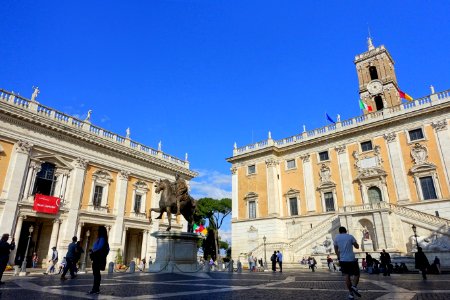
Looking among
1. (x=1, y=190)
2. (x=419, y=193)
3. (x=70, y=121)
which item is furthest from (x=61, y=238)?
(x=419, y=193)

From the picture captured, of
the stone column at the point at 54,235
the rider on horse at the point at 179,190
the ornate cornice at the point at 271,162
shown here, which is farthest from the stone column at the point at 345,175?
the stone column at the point at 54,235

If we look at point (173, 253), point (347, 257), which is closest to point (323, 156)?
point (173, 253)

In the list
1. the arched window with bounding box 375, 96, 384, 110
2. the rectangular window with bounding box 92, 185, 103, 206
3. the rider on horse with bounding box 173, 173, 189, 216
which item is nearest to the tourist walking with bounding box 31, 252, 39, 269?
the rectangular window with bounding box 92, 185, 103, 206

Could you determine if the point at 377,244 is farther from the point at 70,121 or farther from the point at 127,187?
the point at 70,121

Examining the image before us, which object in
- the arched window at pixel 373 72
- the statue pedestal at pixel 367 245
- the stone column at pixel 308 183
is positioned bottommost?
the statue pedestal at pixel 367 245

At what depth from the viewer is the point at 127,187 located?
3009 cm

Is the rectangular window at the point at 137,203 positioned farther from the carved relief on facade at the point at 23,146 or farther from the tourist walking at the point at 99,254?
the tourist walking at the point at 99,254

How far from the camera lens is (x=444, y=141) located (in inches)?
1066

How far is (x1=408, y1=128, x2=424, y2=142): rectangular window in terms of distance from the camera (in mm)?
28609

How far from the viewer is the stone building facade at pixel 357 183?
24.8 m

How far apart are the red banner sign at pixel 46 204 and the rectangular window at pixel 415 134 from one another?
106 ft

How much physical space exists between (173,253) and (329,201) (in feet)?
74.7

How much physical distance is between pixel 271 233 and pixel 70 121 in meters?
23.1

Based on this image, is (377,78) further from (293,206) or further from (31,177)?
(31,177)
